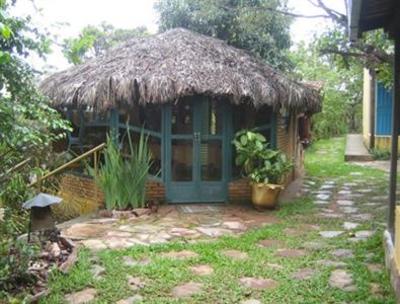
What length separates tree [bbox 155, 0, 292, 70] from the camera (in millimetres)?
11031

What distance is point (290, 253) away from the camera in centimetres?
556

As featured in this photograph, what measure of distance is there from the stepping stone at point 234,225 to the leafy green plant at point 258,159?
113cm

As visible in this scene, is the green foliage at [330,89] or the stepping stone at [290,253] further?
the green foliage at [330,89]

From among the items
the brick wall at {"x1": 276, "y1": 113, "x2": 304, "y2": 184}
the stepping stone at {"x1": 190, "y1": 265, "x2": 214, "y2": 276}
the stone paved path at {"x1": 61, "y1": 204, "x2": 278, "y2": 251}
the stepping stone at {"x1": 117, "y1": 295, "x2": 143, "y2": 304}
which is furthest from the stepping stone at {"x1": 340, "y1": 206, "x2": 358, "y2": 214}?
the stepping stone at {"x1": 117, "y1": 295, "x2": 143, "y2": 304}

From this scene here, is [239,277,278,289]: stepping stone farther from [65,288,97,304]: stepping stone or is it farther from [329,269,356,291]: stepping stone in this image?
[65,288,97,304]: stepping stone

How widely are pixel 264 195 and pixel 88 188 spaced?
3.33 meters

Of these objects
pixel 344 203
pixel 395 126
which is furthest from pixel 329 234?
pixel 344 203

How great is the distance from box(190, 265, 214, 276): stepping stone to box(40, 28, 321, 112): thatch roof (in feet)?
11.3

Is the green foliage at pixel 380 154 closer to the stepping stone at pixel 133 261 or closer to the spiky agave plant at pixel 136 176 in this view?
the spiky agave plant at pixel 136 176

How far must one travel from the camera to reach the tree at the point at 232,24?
1103cm

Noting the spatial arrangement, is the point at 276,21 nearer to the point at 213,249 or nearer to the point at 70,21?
the point at 213,249

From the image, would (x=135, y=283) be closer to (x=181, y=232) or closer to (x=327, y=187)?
(x=181, y=232)

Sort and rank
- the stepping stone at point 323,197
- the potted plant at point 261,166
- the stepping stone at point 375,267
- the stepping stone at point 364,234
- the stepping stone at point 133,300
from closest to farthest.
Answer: the stepping stone at point 133,300
the stepping stone at point 375,267
the stepping stone at point 364,234
the potted plant at point 261,166
the stepping stone at point 323,197

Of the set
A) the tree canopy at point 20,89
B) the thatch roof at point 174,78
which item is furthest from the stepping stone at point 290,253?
the thatch roof at point 174,78
